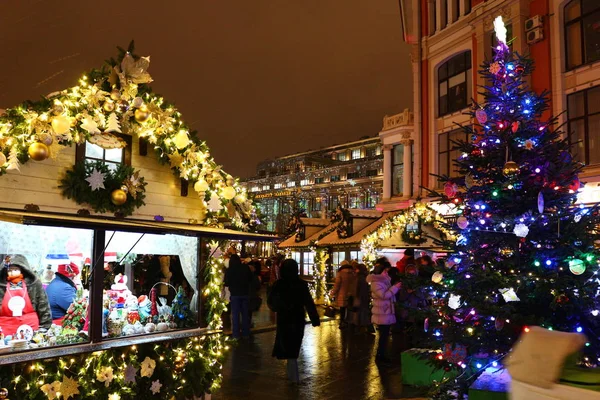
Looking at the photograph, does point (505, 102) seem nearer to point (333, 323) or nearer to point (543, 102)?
point (543, 102)

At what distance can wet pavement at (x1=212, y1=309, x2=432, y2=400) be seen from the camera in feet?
24.1

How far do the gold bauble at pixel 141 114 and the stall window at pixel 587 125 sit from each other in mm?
13892

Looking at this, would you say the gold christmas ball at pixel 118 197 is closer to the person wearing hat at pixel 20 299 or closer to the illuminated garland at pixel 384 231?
the person wearing hat at pixel 20 299

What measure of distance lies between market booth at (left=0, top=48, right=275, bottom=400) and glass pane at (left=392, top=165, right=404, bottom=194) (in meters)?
20.7

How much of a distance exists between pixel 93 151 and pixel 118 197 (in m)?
0.63

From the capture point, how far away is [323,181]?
85.4 m

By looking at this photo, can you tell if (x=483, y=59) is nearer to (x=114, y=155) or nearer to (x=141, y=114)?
(x=141, y=114)

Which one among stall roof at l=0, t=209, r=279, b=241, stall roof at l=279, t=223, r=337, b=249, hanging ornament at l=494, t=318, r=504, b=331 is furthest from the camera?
stall roof at l=279, t=223, r=337, b=249

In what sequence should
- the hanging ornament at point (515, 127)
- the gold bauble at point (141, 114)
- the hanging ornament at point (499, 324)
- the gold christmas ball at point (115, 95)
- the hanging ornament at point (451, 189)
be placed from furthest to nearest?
the hanging ornament at point (451, 189)
the gold bauble at point (141, 114)
the gold christmas ball at point (115, 95)
the hanging ornament at point (515, 127)
the hanging ornament at point (499, 324)

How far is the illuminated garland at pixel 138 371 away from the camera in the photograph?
5047 millimetres

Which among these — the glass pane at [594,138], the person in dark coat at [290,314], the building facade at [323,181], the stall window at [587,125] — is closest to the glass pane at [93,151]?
the person in dark coat at [290,314]

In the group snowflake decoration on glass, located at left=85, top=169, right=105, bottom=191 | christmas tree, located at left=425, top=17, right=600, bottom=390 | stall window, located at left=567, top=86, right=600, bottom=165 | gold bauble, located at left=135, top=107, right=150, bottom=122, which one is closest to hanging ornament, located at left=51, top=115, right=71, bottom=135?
snowflake decoration on glass, located at left=85, top=169, right=105, bottom=191

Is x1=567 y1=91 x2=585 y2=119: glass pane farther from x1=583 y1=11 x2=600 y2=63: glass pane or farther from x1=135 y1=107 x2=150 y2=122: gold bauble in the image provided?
x1=135 y1=107 x2=150 y2=122: gold bauble

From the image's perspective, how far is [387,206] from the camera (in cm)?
2684
